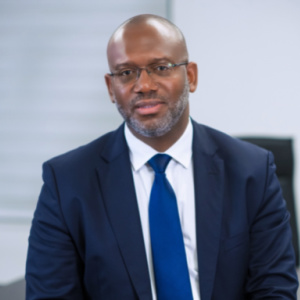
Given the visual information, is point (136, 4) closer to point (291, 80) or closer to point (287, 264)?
point (291, 80)

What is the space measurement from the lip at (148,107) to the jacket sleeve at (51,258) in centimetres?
32

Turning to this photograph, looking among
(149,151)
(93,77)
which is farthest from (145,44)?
(93,77)

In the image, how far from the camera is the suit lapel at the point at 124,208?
1380 mm

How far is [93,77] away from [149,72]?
160 centimetres

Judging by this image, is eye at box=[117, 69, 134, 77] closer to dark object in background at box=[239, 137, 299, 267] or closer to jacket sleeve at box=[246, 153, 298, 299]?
jacket sleeve at box=[246, 153, 298, 299]

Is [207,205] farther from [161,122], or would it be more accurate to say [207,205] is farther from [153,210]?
[161,122]

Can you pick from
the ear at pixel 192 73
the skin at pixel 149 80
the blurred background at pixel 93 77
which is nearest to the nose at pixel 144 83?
the skin at pixel 149 80

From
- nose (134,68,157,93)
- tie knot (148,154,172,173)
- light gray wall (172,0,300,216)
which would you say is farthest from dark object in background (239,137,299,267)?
nose (134,68,157,93)

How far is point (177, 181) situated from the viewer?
1493 millimetres

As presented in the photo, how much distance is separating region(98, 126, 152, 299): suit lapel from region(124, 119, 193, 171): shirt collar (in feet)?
0.07

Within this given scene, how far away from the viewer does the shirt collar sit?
58.4 inches

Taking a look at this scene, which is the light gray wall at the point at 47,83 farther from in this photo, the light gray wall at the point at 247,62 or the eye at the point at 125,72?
the eye at the point at 125,72

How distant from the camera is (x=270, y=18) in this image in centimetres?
273

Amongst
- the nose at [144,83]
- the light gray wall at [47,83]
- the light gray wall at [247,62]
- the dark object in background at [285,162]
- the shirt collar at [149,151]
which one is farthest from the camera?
the light gray wall at [47,83]
